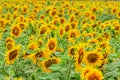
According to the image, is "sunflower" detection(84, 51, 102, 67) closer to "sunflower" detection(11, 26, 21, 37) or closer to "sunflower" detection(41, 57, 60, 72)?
"sunflower" detection(41, 57, 60, 72)

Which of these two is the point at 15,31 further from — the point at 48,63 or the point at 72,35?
the point at 48,63

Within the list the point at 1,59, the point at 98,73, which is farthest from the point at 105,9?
the point at 98,73

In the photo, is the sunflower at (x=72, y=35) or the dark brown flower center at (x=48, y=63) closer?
the dark brown flower center at (x=48, y=63)

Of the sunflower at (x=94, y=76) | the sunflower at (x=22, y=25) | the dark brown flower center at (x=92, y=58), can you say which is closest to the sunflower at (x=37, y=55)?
the dark brown flower center at (x=92, y=58)

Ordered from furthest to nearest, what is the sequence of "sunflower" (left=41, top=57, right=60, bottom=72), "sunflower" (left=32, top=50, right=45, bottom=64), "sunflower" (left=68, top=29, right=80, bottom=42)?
"sunflower" (left=68, top=29, right=80, bottom=42), "sunflower" (left=32, top=50, right=45, bottom=64), "sunflower" (left=41, top=57, right=60, bottom=72)

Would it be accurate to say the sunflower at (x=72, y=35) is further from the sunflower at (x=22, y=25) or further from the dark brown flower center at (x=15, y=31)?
the sunflower at (x=22, y=25)

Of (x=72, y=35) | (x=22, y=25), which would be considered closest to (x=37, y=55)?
(x=72, y=35)

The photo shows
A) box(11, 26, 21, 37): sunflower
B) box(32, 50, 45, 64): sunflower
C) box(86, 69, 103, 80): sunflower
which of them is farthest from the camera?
box(11, 26, 21, 37): sunflower

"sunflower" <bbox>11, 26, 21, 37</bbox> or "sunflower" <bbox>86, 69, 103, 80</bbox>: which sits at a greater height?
"sunflower" <bbox>11, 26, 21, 37</bbox>

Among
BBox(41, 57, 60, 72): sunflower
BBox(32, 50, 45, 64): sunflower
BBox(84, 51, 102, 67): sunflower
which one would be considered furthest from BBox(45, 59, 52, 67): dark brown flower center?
BBox(84, 51, 102, 67): sunflower

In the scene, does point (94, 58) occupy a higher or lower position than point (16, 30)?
lower

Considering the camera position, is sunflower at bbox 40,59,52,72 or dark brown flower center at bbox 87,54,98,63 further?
sunflower at bbox 40,59,52,72

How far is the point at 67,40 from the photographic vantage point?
22.5ft

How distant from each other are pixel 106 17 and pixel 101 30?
3.92 meters
